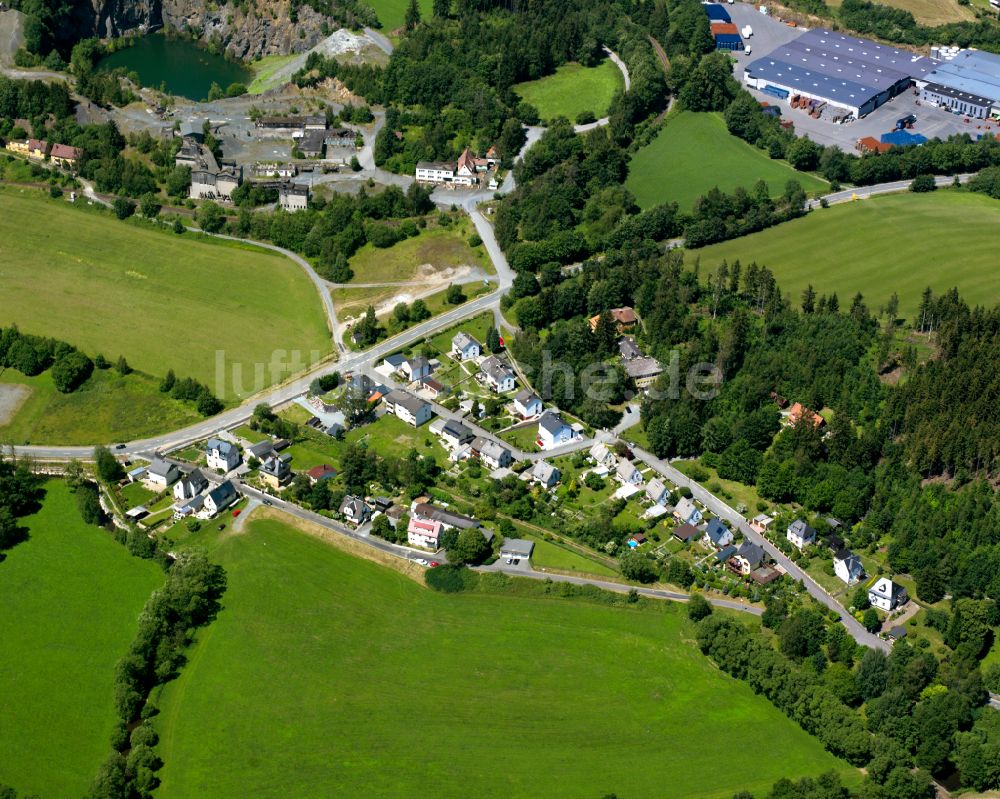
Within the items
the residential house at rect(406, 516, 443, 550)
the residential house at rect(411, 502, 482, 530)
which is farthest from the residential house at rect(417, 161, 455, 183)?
the residential house at rect(406, 516, 443, 550)

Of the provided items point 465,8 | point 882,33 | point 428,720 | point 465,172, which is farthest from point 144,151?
point 882,33

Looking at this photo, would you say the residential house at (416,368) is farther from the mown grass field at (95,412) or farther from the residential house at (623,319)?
the mown grass field at (95,412)

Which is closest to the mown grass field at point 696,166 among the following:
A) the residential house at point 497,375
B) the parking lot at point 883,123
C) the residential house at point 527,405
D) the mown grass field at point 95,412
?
the parking lot at point 883,123

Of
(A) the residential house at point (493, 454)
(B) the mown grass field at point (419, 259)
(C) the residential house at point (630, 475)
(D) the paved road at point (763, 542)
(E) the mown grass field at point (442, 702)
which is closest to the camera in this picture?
(E) the mown grass field at point (442, 702)

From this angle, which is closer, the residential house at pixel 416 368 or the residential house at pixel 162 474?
the residential house at pixel 162 474

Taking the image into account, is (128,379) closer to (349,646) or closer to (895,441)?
(349,646)

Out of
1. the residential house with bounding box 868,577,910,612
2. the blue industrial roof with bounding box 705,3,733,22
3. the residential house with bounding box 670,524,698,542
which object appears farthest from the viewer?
the blue industrial roof with bounding box 705,3,733,22

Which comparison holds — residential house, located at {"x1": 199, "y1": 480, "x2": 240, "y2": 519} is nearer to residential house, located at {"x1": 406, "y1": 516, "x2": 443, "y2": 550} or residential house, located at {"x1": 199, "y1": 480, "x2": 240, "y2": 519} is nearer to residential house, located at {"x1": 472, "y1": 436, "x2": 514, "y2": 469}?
residential house, located at {"x1": 406, "y1": 516, "x2": 443, "y2": 550}
